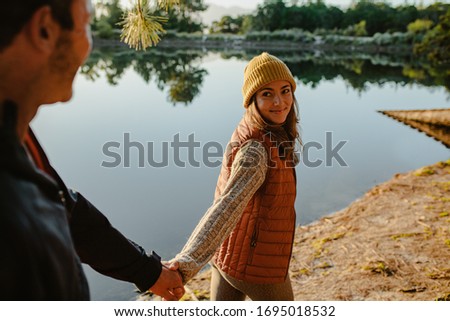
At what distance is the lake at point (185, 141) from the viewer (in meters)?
5.40

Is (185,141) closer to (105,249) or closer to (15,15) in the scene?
(105,249)

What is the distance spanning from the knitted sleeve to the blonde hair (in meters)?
0.18

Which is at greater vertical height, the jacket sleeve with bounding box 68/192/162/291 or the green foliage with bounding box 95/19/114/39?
the green foliage with bounding box 95/19/114/39

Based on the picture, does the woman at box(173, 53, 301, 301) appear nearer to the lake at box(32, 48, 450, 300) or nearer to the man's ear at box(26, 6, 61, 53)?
the man's ear at box(26, 6, 61, 53)

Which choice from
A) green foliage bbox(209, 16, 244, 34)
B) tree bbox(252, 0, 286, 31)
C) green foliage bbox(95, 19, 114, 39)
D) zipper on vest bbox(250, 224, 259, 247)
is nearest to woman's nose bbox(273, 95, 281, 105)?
zipper on vest bbox(250, 224, 259, 247)

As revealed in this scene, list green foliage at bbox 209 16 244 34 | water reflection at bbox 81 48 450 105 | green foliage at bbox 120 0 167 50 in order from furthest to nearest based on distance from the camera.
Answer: green foliage at bbox 209 16 244 34 < water reflection at bbox 81 48 450 105 < green foliage at bbox 120 0 167 50

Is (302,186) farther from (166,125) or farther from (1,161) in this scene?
(1,161)

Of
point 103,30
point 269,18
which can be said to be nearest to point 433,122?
point 103,30

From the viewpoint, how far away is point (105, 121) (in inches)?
389

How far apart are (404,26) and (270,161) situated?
1332 inches

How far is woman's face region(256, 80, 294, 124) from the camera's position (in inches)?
66.1

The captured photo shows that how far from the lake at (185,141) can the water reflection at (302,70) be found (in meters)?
0.13
